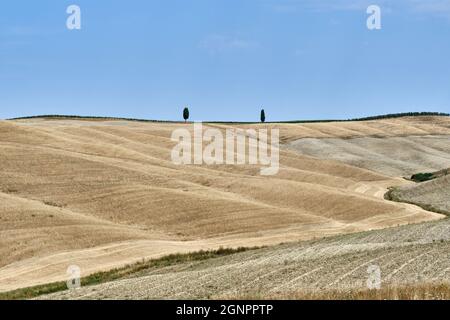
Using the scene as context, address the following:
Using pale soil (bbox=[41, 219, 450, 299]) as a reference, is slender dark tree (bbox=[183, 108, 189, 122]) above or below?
above

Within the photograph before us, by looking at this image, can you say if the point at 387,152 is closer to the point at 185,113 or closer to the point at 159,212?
the point at 185,113

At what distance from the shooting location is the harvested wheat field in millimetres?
36625

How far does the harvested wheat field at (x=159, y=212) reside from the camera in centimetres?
3662

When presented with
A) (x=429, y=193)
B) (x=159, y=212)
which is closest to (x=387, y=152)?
(x=429, y=193)

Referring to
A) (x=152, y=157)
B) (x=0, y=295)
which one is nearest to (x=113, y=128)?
(x=152, y=157)

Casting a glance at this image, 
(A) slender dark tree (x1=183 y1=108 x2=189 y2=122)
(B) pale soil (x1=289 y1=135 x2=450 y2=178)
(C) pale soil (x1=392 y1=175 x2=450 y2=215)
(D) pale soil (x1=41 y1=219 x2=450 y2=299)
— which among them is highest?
(A) slender dark tree (x1=183 y1=108 x2=189 y2=122)

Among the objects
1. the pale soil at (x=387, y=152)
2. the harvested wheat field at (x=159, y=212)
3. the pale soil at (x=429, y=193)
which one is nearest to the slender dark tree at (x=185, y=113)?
the pale soil at (x=387, y=152)

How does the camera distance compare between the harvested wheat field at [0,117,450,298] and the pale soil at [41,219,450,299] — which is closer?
the pale soil at [41,219,450,299]

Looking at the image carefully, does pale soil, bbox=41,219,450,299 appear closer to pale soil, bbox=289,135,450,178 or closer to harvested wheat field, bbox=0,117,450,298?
harvested wheat field, bbox=0,117,450,298

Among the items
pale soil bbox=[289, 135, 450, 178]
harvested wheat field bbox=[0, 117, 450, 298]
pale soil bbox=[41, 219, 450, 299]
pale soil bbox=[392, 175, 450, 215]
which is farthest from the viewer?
pale soil bbox=[289, 135, 450, 178]

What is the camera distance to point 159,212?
55.9 metres

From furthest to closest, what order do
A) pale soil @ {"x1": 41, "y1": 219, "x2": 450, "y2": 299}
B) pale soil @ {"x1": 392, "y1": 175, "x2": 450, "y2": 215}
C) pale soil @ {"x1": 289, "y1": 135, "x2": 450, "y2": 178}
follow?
pale soil @ {"x1": 289, "y1": 135, "x2": 450, "y2": 178} → pale soil @ {"x1": 392, "y1": 175, "x2": 450, "y2": 215} → pale soil @ {"x1": 41, "y1": 219, "x2": 450, "y2": 299}

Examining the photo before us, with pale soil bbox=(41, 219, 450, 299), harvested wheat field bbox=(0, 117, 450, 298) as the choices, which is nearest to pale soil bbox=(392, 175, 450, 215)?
harvested wheat field bbox=(0, 117, 450, 298)

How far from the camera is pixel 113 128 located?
115 metres
